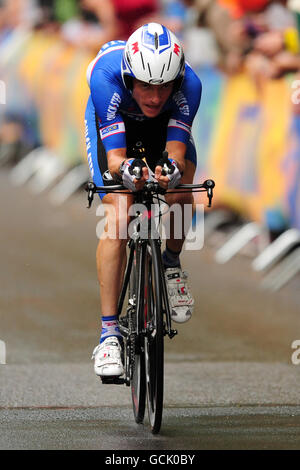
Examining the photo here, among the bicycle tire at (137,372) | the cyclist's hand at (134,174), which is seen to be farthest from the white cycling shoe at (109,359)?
the cyclist's hand at (134,174)

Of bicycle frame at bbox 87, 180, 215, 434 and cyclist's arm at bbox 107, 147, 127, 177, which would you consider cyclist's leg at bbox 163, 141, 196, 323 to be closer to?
bicycle frame at bbox 87, 180, 215, 434

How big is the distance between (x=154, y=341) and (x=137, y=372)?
1.87ft

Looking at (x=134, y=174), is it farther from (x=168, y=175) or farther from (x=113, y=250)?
(x=113, y=250)

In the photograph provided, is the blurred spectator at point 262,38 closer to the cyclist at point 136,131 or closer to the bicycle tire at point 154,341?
the cyclist at point 136,131

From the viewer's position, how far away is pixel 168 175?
21.4 feet

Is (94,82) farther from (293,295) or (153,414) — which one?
(293,295)

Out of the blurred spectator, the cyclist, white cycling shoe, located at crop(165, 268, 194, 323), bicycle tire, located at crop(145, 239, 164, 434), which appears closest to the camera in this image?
bicycle tire, located at crop(145, 239, 164, 434)

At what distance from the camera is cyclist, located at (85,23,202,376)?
6602 mm

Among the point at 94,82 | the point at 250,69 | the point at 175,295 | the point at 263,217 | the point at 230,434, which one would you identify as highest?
the point at 250,69

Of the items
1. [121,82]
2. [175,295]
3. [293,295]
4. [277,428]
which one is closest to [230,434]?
[277,428]

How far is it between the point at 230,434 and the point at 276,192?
5410mm

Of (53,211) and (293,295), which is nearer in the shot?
(293,295)

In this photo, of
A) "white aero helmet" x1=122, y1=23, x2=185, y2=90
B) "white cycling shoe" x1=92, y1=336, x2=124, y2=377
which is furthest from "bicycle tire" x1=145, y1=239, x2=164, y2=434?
"white aero helmet" x1=122, y1=23, x2=185, y2=90

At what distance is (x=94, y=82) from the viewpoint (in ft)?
22.6
